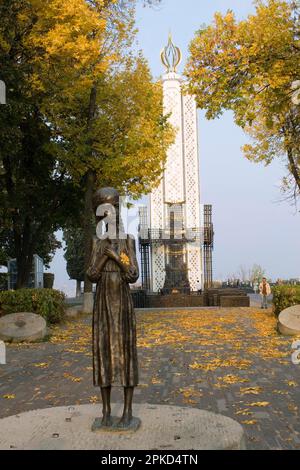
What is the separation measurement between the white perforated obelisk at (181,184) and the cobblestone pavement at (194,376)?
18479 millimetres

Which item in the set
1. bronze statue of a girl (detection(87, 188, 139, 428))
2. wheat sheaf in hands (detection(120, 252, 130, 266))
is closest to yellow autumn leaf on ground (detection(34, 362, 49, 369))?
bronze statue of a girl (detection(87, 188, 139, 428))

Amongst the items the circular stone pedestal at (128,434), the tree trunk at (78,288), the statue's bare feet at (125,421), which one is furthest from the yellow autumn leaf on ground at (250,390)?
the tree trunk at (78,288)

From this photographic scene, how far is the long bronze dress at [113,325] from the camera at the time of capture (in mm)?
4828

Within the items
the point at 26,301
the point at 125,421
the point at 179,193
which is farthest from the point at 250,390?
the point at 179,193

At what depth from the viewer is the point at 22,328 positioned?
44.5 feet

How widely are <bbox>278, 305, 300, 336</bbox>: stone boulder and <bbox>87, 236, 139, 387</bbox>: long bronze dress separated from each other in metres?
9.09

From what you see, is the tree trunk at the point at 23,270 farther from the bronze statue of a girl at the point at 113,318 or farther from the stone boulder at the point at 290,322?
the bronze statue of a girl at the point at 113,318

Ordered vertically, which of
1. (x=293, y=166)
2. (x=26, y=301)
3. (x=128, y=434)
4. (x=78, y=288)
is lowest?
(x=128, y=434)

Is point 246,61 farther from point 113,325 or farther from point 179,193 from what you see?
point 179,193

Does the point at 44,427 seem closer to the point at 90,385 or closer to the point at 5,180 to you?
the point at 90,385

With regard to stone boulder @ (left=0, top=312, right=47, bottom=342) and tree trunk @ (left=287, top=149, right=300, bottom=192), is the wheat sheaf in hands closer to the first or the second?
stone boulder @ (left=0, top=312, right=47, bottom=342)

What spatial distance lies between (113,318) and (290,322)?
31.5 ft

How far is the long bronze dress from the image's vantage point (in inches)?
190

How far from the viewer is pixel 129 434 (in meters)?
4.69
